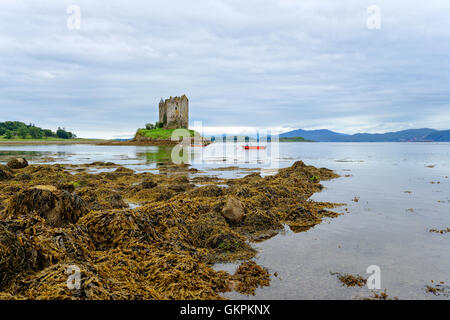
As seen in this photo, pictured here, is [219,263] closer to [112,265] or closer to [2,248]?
[112,265]

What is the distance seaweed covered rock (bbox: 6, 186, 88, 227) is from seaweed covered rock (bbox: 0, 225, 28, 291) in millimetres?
2118

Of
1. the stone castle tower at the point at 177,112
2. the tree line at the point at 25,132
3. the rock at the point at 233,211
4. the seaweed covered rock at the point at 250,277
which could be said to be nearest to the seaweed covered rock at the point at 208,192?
the rock at the point at 233,211

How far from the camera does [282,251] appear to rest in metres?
6.59

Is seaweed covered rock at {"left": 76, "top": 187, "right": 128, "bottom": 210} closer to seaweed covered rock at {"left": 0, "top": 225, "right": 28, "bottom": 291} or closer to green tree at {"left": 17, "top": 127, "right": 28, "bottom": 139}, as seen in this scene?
seaweed covered rock at {"left": 0, "top": 225, "right": 28, "bottom": 291}

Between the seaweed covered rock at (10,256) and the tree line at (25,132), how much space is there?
165 m

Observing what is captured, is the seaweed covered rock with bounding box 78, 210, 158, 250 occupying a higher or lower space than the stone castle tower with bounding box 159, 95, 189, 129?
lower

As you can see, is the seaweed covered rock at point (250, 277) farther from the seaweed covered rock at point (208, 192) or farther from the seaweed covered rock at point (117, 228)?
the seaweed covered rock at point (208, 192)

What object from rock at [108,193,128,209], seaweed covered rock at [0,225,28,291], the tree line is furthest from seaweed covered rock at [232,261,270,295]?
the tree line

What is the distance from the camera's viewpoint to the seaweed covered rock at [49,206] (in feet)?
22.3

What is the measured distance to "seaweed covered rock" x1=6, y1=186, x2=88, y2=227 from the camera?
6.80m

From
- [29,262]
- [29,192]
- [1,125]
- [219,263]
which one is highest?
[1,125]

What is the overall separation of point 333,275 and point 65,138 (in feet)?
644

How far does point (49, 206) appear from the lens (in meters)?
6.86

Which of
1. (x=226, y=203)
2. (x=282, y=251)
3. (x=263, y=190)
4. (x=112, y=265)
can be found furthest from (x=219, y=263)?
(x=263, y=190)
